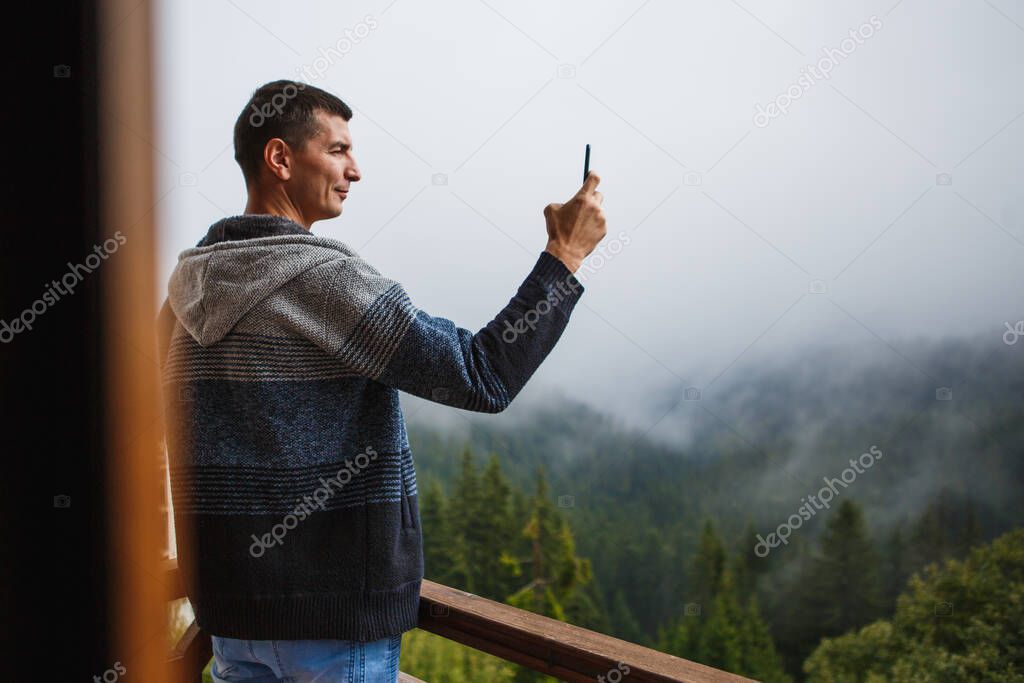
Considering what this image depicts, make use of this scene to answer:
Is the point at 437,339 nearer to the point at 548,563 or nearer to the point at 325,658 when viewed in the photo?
the point at 325,658

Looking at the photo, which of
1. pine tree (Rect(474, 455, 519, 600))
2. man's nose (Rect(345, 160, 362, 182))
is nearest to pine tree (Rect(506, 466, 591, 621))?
pine tree (Rect(474, 455, 519, 600))

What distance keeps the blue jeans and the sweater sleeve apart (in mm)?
286

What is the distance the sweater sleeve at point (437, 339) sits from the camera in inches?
29.1

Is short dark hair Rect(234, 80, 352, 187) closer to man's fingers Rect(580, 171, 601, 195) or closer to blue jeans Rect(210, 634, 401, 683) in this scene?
man's fingers Rect(580, 171, 601, 195)

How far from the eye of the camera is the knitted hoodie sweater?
2.45 ft

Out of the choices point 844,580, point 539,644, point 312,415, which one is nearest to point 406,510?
point 312,415

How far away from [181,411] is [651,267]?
17.4 meters

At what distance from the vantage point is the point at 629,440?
1567 centimetres

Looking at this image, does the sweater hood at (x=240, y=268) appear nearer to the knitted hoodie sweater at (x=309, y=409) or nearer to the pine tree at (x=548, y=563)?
the knitted hoodie sweater at (x=309, y=409)

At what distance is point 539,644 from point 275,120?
717mm

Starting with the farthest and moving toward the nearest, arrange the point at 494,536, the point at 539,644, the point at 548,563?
the point at 494,536
the point at 548,563
the point at 539,644

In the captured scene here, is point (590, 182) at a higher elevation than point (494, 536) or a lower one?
higher

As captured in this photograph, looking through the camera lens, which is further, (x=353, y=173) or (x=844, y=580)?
(x=844, y=580)

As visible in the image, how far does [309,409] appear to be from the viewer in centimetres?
78
